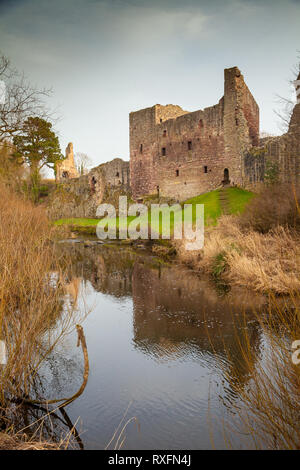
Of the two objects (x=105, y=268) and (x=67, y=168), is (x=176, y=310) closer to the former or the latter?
(x=105, y=268)

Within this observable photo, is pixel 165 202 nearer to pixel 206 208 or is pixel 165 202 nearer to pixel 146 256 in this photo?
pixel 206 208

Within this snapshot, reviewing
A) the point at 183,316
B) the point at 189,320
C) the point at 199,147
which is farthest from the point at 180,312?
the point at 199,147

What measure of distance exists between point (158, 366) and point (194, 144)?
25.8m

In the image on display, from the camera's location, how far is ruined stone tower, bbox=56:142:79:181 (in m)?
48.8

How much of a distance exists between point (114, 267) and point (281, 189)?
7.65m

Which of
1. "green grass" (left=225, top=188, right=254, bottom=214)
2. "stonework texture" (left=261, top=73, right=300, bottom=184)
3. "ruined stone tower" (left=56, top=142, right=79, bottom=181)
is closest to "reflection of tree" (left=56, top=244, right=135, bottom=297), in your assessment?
"green grass" (left=225, top=188, right=254, bottom=214)

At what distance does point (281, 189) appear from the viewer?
37.4 ft

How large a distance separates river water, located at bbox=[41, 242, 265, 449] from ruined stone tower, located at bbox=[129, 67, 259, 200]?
17570 millimetres

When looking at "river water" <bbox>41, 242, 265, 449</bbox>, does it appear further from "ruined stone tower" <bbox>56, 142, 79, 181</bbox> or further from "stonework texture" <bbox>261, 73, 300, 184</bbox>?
"ruined stone tower" <bbox>56, 142, 79, 181</bbox>

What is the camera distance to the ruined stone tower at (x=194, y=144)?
25.5 metres

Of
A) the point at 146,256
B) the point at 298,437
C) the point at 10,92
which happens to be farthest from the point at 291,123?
the point at 298,437

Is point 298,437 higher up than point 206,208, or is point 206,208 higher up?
point 206,208

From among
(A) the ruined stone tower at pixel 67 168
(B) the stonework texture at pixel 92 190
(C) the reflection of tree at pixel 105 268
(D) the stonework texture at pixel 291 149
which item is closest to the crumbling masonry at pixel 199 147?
(D) the stonework texture at pixel 291 149

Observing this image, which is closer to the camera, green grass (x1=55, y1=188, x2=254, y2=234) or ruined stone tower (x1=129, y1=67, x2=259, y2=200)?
green grass (x1=55, y1=188, x2=254, y2=234)
